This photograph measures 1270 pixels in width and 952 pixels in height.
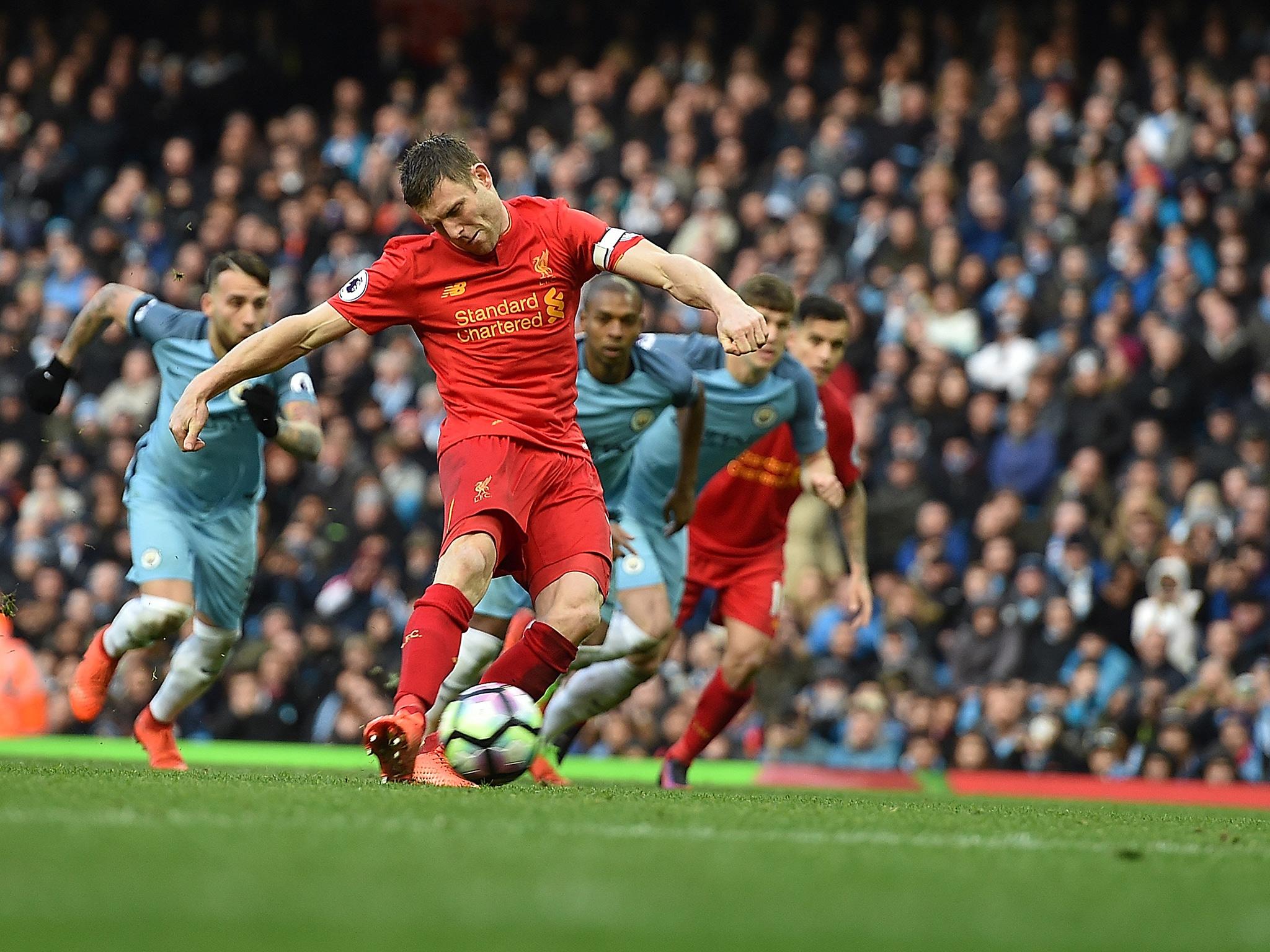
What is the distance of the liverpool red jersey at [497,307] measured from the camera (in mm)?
6395

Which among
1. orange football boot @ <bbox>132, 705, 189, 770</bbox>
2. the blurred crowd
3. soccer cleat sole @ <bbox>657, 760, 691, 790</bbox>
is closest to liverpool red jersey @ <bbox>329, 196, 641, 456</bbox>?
orange football boot @ <bbox>132, 705, 189, 770</bbox>

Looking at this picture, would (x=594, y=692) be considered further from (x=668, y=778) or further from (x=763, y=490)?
(x=763, y=490)

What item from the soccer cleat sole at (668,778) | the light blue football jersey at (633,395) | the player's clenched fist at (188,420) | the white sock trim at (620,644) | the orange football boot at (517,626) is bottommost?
the soccer cleat sole at (668,778)

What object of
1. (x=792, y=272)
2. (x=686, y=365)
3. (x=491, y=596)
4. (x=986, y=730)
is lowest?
(x=986, y=730)

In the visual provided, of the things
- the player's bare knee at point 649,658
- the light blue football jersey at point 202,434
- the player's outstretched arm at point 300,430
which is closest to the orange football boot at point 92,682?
the light blue football jersey at point 202,434

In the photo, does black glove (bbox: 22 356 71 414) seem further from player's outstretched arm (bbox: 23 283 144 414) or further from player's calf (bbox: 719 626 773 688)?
player's calf (bbox: 719 626 773 688)

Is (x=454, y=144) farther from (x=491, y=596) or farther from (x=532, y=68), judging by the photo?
(x=532, y=68)

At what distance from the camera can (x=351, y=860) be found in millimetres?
3885

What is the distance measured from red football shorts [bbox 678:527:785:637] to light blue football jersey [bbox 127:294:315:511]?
7.91ft

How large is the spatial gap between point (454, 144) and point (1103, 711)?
7396 mm

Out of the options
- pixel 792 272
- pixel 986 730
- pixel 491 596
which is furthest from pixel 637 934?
pixel 792 272

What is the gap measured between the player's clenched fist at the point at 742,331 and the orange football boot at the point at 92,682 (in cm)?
379

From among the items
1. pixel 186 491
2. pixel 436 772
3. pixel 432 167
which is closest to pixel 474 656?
pixel 186 491

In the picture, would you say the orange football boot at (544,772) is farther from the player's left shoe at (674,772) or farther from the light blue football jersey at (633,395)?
the light blue football jersey at (633,395)
